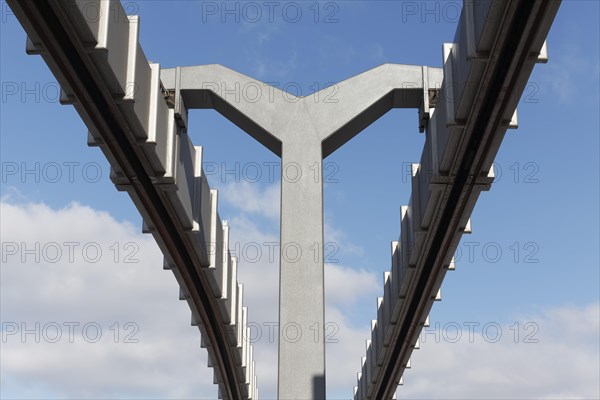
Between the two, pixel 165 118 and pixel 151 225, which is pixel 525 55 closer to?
pixel 165 118

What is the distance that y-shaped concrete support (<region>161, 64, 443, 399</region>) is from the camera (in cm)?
2156

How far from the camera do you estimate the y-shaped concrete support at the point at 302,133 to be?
21.6 metres

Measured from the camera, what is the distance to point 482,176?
17453 millimetres

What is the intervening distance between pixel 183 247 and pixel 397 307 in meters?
8.31

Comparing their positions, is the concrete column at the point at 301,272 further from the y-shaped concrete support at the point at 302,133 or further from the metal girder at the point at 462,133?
the metal girder at the point at 462,133

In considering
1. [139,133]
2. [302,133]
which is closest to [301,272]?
[302,133]

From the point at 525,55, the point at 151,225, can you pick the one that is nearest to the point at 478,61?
the point at 525,55

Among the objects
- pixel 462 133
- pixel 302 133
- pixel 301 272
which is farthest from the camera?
pixel 302 133

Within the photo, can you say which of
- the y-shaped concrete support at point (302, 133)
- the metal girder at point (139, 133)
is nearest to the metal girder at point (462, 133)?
the y-shaped concrete support at point (302, 133)

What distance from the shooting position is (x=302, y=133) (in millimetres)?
22516

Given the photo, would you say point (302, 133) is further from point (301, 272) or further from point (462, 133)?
point (462, 133)

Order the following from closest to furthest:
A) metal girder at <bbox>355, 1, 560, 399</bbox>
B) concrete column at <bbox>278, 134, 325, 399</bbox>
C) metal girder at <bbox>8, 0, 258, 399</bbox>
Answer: metal girder at <bbox>355, 1, 560, 399</bbox> < metal girder at <bbox>8, 0, 258, 399</bbox> < concrete column at <bbox>278, 134, 325, 399</bbox>

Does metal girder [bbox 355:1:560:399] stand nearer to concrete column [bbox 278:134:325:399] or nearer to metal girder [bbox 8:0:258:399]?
concrete column [bbox 278:134:325:399]

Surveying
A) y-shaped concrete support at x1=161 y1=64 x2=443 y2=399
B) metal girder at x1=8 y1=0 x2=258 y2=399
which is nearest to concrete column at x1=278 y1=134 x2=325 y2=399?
y-shaped concrete support at x1=161 y1=64 x2=443 y2=399
